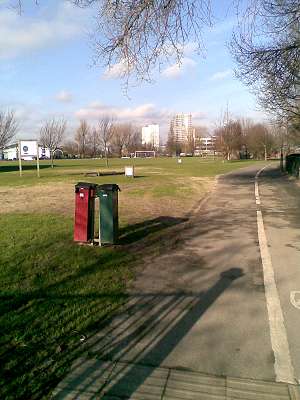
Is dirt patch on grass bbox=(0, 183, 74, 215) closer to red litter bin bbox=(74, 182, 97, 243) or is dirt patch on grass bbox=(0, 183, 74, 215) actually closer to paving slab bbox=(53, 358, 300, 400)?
red litter bin bbox=(74, 182, 97, 243)

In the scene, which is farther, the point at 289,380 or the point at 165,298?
the point at 165,298

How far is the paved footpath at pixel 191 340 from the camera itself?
10.7 ft

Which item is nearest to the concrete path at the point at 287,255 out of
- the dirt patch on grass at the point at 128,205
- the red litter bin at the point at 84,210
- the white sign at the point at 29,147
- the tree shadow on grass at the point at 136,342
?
the tree shadow on grass at the point at 136,342

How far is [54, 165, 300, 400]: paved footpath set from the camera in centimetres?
326

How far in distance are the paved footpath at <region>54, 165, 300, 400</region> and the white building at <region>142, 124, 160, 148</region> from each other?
152m

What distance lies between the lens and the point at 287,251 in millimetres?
7957

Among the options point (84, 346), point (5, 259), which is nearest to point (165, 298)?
point (84, 346)

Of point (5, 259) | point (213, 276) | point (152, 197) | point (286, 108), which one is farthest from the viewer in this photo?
point (286, 108)

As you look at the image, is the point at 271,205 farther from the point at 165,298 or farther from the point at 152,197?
the point at 165,298

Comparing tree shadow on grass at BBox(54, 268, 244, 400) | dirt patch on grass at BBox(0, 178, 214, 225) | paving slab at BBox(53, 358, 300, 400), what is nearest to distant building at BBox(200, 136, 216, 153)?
dirt patch on grass at BBox(0, 178, 214, 225)

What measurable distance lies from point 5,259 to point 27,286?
1.66m

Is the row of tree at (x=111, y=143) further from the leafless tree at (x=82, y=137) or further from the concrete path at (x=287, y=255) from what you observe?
the concrete path at (x=287, y=255)

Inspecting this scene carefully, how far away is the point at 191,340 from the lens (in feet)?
13.3

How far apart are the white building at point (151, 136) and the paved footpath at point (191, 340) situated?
15150cm
